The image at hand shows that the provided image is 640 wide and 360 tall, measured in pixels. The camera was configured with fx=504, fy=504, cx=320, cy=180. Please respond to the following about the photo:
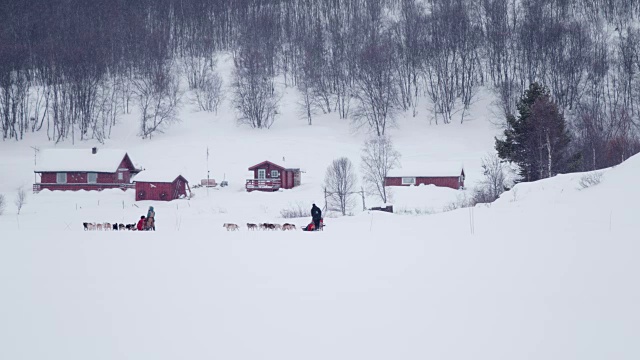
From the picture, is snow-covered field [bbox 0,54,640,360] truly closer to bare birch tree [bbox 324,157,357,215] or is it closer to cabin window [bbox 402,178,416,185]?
bare birch tree [bbox 324,157,357,215]

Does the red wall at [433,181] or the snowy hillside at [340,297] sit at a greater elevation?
the red wall at [433,181]

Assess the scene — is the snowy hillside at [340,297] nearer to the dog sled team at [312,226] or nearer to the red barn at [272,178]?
the dog sled team at [312,226]

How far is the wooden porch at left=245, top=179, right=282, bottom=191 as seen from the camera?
40.5 meters

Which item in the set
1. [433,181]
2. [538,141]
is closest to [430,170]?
[433,181]

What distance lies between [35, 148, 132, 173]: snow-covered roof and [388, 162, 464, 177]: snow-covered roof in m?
23.5

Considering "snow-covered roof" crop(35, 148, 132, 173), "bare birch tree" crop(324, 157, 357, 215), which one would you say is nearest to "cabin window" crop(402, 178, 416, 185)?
"bare birch tree" crop(324, 157, 357, 215)

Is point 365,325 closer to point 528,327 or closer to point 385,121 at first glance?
point 528,327

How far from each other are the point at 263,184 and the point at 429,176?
43.3 feet

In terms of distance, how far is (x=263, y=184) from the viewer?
134ft

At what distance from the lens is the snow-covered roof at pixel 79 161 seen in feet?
139

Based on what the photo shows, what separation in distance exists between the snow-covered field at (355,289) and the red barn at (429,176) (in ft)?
74.1

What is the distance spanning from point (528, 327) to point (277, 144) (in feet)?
151

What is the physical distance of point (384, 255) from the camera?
1000 cm

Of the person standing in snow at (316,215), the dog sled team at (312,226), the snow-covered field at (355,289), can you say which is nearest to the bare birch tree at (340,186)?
the dog sled team at (312,226)
